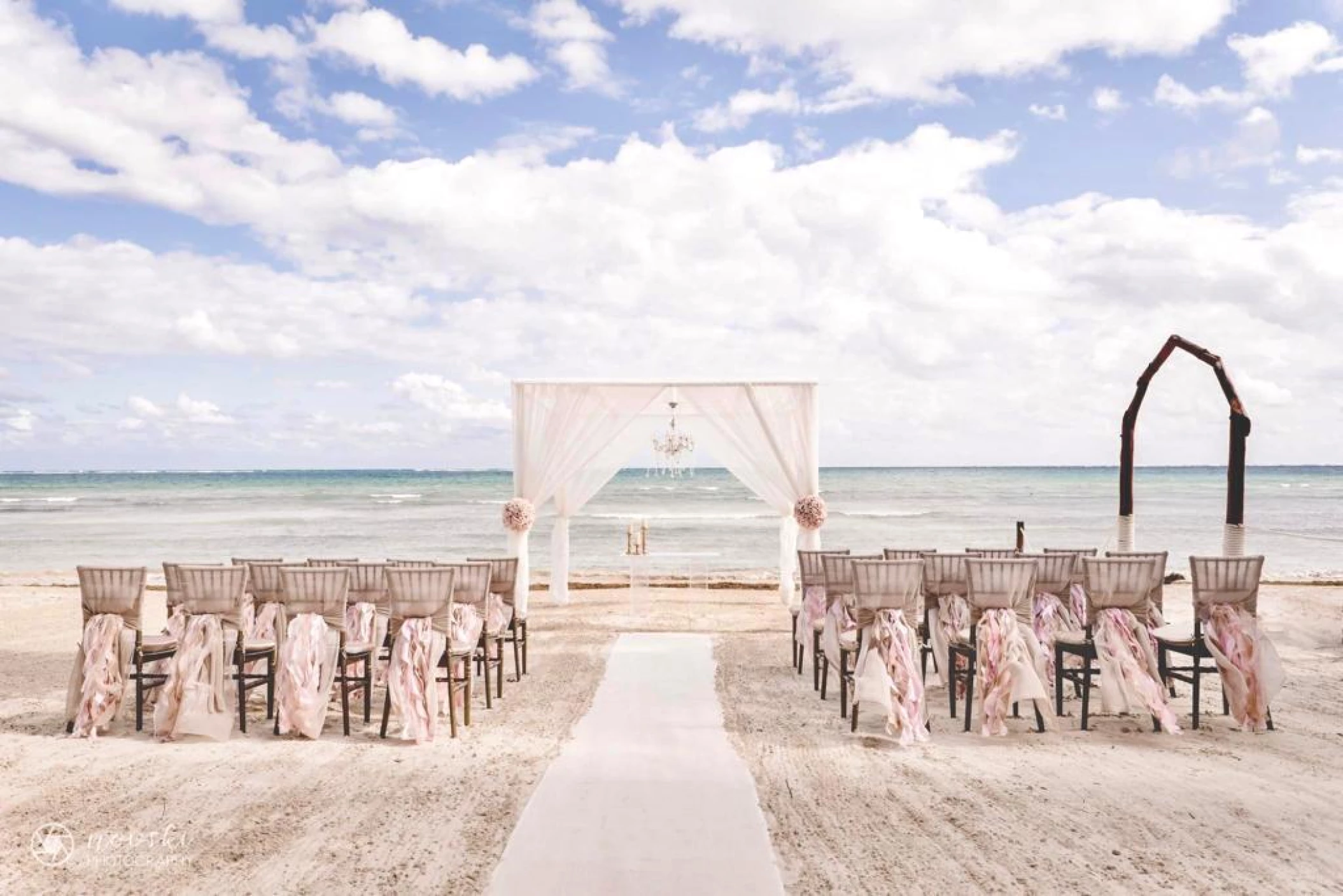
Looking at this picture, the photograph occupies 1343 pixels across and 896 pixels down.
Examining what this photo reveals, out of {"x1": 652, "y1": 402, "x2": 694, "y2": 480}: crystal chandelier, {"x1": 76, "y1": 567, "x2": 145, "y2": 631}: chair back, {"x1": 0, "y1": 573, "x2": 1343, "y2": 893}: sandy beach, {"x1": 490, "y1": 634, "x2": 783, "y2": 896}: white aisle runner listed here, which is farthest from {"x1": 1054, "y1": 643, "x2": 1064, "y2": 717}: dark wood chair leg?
{"x1": 76, "y1": 567, "x2": 145, "y2": 631}: chair back

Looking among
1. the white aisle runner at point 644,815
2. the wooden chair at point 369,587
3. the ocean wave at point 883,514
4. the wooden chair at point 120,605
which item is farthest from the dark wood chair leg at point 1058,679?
the ocean wave at point 883,514

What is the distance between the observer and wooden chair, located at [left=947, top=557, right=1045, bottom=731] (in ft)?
17.0

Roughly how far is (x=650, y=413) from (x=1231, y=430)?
18.0 ft

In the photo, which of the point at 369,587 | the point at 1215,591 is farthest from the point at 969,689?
the point at 369,587

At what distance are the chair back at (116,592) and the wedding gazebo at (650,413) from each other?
418 centimetres

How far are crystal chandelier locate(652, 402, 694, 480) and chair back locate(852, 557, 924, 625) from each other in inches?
199

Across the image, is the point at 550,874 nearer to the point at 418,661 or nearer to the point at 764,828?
the point at 764,828

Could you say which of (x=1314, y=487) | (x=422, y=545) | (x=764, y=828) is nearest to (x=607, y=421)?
(x=764, y=828)

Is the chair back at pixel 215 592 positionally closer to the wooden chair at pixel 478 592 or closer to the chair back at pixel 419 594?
the chair back at pixel 419 594

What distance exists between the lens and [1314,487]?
41.7 meters

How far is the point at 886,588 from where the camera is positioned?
16.8 feet

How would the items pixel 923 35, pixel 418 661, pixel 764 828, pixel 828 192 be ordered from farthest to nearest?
pixel 828 192 → pixel 923 35 → pixel 418 661 → pixel 764 828

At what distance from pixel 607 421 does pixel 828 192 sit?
4.47 metres

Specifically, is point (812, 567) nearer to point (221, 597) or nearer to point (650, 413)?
point (650, 413)
